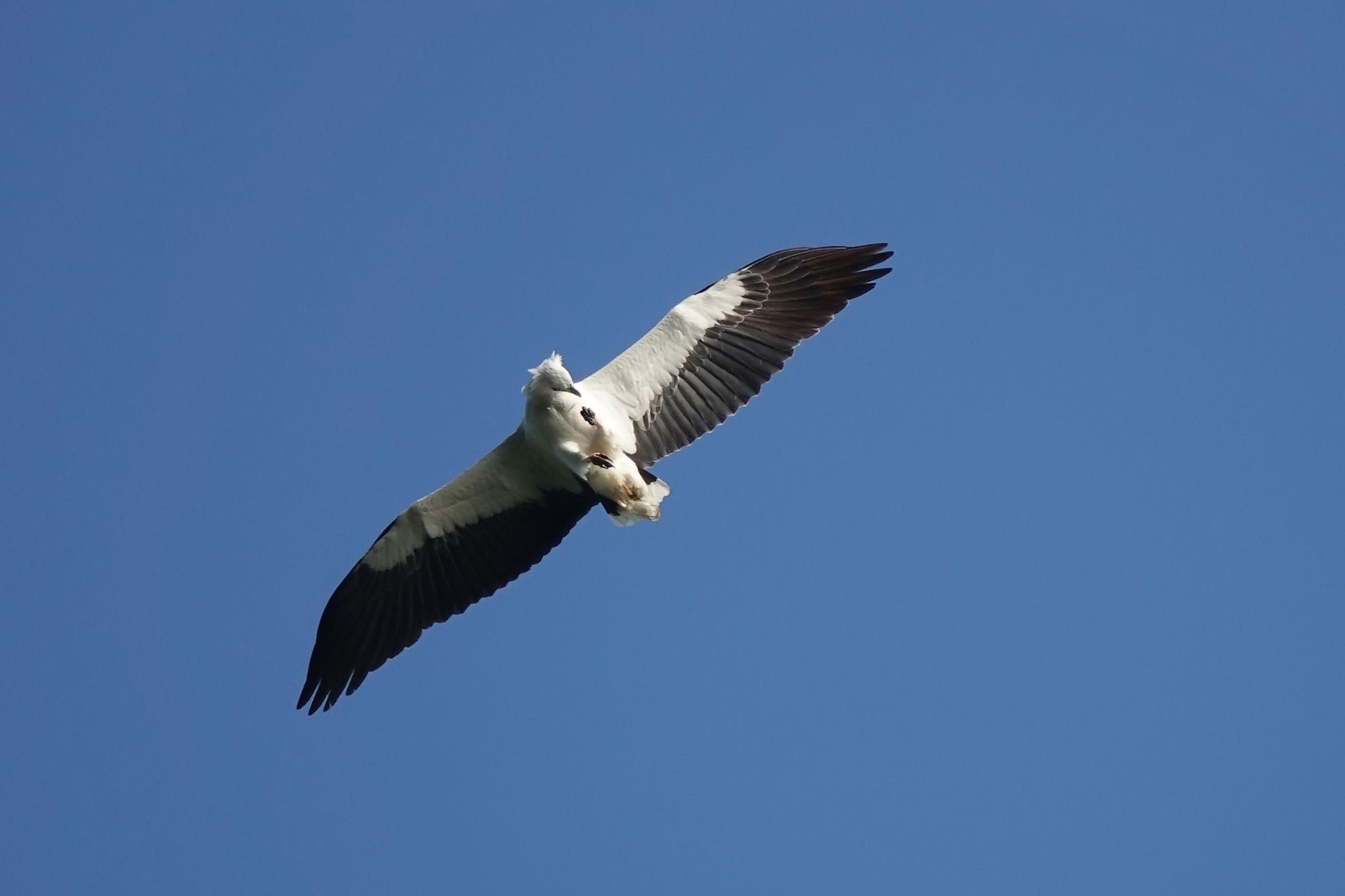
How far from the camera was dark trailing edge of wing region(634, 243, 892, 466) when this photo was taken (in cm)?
1043

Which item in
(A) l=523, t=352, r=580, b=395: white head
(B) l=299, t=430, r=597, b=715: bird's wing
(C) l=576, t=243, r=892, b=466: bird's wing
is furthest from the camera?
(B) l=299, t=430, r=597, b=715: bird's wing

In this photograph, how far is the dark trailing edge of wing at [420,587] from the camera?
10719 millimetres

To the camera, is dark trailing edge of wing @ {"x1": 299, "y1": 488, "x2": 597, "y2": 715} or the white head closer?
the white head

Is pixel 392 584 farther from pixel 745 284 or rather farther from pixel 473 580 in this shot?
pixel 745 284

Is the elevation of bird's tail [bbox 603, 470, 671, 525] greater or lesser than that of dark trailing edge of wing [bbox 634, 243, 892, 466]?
A: lesser

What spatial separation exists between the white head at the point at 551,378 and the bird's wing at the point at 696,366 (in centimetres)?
64

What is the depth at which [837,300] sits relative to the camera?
418 inches

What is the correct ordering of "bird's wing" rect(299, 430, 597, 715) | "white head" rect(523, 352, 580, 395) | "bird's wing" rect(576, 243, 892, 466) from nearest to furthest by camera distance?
"white head" rect(523, 352, 580, 395), "bird's wing" rect(576, 243, 892, 466), "bird's wing" rect(299, 430, 597, 715)

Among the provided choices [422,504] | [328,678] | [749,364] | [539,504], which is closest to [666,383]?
[749,364]

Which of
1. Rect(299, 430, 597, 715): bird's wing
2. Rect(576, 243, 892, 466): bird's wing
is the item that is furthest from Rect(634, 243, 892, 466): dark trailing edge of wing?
Rect(299, 430, 597, 715): bird's wing

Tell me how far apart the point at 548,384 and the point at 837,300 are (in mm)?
A: 2576

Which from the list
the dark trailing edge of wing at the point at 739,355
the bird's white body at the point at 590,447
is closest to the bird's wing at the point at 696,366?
the dark trailing edge of wing at the point at 739,355

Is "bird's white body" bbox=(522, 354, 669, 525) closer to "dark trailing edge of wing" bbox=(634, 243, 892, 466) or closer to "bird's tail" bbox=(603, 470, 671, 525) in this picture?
"bird's tail" bbox=(603, 470, 671, 525)

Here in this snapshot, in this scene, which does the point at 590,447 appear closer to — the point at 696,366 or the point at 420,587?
the point at 696,366
